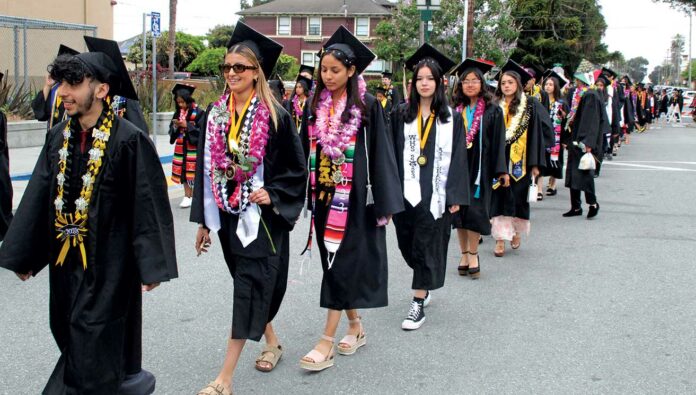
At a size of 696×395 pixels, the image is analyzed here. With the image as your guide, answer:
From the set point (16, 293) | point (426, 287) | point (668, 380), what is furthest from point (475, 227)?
point (16, 293)

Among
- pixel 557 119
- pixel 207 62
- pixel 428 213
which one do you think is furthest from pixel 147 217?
pixel 207 62

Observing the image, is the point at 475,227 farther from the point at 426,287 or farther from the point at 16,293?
the point at 16,293

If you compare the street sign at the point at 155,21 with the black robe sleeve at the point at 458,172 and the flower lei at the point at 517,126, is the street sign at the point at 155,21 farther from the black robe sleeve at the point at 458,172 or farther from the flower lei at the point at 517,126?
the black robe sleeve at the point at 458,172

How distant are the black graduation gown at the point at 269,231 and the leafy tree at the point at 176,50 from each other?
43055 mm

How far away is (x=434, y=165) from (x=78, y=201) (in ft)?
9.77

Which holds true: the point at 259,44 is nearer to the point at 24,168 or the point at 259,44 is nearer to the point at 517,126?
the point at 517,126

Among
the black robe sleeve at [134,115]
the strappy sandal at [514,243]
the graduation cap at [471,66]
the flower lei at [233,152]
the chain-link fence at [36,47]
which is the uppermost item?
the chain-link fence at [36,47]

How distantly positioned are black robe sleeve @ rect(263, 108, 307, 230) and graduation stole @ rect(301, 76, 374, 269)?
1.34 feet

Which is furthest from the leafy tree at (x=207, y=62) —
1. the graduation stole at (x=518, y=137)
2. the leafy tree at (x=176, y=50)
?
the graduation stole at (x=518, y=137)

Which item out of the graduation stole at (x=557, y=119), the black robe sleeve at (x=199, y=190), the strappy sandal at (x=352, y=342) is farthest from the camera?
the graduation stole at (x=557, y=119)

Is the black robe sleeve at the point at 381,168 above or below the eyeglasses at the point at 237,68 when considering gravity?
below

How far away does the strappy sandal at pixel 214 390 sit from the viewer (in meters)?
4.35

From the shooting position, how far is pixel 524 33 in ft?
179

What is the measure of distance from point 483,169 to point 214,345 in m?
3.14
